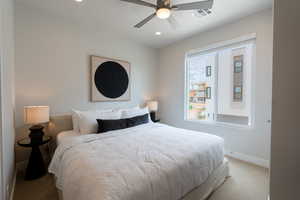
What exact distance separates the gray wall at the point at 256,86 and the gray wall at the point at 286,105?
2418 millimetres

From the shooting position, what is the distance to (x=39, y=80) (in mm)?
2562

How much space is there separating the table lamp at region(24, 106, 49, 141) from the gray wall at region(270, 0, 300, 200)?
8.83 ft

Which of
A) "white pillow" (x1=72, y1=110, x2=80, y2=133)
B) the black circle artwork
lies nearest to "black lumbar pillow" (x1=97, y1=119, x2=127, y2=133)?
"white pillow" (x1=72, y1=110, x2=80, y2=133)

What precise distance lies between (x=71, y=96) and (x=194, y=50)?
3.04m

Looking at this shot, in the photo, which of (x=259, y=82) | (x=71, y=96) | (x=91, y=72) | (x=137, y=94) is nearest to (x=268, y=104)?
(x=259, y=82)

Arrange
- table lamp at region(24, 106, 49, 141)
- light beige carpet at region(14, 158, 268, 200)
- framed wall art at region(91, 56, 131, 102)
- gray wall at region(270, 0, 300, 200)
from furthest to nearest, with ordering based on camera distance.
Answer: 1. framed wall art at region(91, 56, 131, 102)
2. table lamp at region(24, 106, 49, 141)
3. light beige carpet at region(14, 158, 268, 200)
4. gray wall at region(270, 0, 300, 200)

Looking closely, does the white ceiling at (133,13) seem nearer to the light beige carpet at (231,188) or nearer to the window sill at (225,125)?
the window sill at (225,125)

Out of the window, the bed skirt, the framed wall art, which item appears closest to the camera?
the bed skirt

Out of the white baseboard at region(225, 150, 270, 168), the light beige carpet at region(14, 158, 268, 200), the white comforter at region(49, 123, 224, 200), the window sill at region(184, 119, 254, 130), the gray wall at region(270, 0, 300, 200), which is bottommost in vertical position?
the light beige carpet at region(14, 158, 268, 200)

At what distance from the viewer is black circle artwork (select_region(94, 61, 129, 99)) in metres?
3.24

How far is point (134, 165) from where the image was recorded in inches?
51.5

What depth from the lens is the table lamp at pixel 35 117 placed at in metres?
2.12

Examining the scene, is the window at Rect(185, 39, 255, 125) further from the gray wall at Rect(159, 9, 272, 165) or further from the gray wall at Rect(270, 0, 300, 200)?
the gray wall at Rect(270, 0, 300, 200)

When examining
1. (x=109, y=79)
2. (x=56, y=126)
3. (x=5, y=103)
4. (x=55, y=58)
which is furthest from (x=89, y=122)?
(x=55, y=58)
